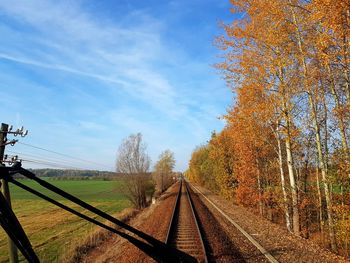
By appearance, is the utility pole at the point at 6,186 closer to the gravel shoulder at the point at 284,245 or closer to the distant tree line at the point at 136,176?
the gravel shoulder at the point at 284,245

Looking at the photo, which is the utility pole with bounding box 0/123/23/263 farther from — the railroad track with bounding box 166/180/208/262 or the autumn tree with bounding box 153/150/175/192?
the autumn tree with bounding box 153/150/175/192

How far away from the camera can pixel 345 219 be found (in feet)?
35.0

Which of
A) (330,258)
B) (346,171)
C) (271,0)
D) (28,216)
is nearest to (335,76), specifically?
(271,0)

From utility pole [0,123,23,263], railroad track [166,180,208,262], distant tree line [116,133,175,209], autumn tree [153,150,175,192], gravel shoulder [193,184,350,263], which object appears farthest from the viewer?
autumn tree [153,150,175,192]

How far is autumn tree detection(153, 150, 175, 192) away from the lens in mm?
62131

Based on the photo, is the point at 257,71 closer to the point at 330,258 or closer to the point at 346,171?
the point at 346,171

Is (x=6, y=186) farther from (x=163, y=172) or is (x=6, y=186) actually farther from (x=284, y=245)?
(x=163, y=172)

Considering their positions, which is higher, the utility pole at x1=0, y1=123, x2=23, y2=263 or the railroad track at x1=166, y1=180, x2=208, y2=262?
the utility pole at x1=0, y1=123, x2=23, y2=263

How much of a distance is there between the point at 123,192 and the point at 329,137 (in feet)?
81.8

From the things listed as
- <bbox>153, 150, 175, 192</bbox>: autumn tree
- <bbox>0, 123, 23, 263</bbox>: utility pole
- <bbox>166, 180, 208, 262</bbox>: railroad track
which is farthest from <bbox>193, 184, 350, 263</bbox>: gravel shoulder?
<bbox>153, 150, 175, 192</bbox>: autumn tree

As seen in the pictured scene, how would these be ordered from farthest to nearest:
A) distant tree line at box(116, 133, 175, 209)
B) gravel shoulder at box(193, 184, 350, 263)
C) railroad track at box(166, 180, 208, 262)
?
distant tree line at box(116, 133, 175, 209)
railroad track at box(166, 180, 208, 262)
gravel shoulder at box(193, 184, 350, 263)

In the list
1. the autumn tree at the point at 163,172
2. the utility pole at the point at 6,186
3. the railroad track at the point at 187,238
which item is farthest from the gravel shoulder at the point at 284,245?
the autumn tree at the point at 163,172

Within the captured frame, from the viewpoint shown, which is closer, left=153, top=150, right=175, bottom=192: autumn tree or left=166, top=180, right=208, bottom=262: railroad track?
left=166, top=180, right=208, bottom=262: railroad track

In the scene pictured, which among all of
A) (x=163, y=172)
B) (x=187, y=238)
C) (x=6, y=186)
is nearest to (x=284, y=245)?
(x=187, y=238)
